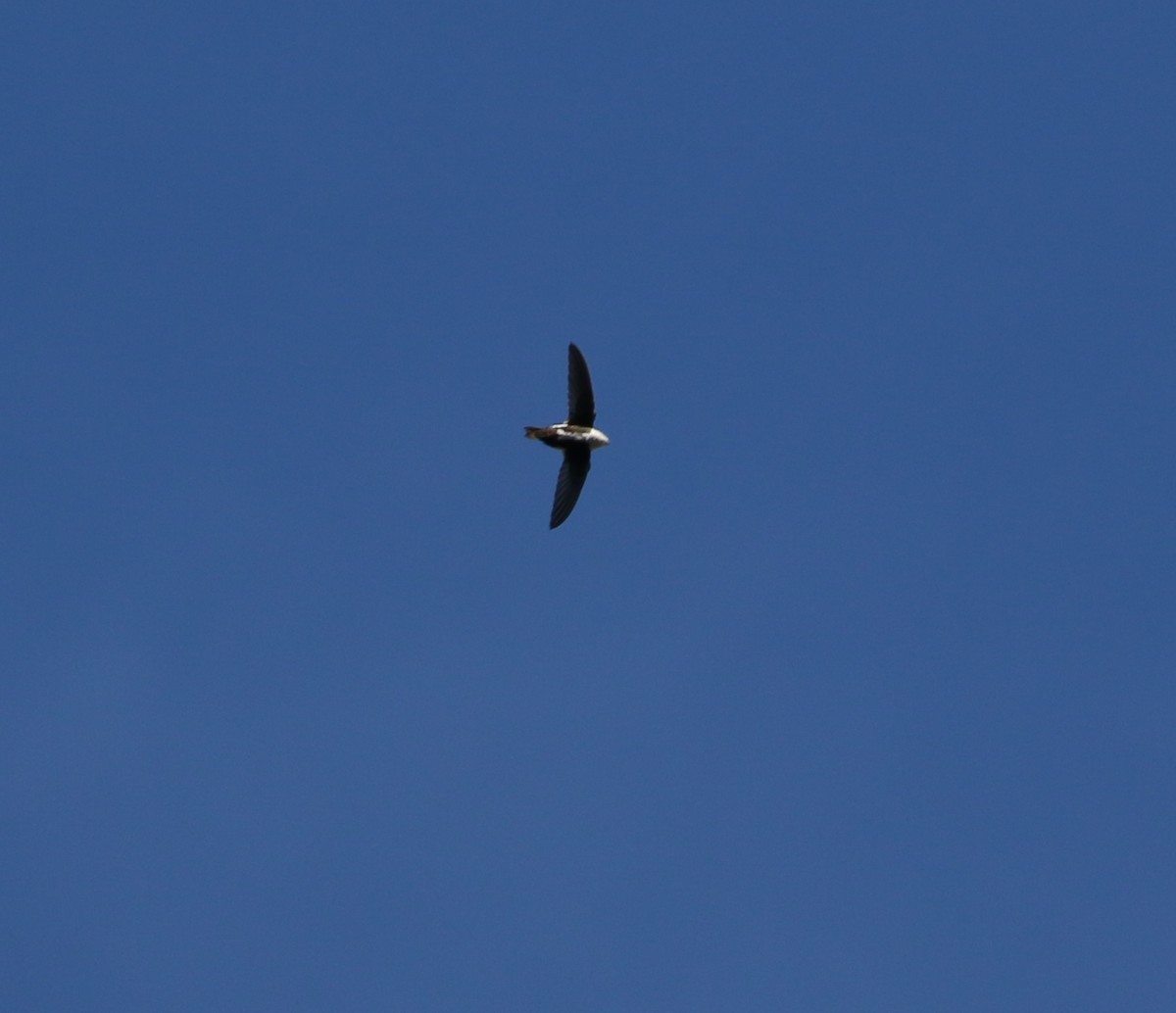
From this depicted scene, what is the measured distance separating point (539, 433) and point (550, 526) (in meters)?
2.70

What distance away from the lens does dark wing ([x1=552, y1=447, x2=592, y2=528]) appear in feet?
182

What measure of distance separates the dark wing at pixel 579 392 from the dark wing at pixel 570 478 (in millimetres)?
881

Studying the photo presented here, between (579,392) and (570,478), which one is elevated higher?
(579,392)

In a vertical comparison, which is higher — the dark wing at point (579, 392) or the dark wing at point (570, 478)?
the dark wing at point (579, 392)

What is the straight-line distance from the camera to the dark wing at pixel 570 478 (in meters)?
55.6

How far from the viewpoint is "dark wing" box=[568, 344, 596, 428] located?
55.6 meters

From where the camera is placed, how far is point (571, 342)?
56094 millimetres

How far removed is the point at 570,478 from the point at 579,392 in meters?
2.41

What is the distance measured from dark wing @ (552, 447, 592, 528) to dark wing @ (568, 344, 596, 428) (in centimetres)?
88

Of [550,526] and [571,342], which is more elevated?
[571,342]

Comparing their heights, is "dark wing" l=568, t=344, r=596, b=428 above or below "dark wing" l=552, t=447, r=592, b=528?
above

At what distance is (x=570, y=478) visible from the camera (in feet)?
183

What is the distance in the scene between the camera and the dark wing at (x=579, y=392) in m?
55.6

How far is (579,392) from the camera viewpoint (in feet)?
182
